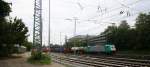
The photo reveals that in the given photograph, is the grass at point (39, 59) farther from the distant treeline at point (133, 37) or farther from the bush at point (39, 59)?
the distant treeline at point (133, 37)

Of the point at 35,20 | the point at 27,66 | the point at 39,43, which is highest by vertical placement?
the point at 35,20

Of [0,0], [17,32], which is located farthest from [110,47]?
[0,0]

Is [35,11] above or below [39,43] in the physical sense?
above

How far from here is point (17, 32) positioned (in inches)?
2045

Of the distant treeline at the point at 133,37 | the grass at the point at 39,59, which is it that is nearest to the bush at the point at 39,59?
the grass at the point at 39,59

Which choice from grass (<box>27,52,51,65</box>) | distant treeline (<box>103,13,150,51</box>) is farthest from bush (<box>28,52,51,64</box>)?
distant treeline (<box>103,13,150,51</box>)

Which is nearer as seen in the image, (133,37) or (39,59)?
(39,59)

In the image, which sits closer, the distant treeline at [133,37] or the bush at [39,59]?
the bush at [39,59]

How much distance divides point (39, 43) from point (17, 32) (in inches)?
486

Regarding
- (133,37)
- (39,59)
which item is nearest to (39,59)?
(39,59)

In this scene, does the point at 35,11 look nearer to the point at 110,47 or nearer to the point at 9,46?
the point at 9,46

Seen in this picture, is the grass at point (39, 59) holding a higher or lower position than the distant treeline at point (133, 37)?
lower

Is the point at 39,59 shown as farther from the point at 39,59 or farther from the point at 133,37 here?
the point at 133,37

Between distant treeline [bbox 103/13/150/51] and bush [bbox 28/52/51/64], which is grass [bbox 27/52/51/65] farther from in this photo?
distant treeline [bbox 103/13/150/51]
